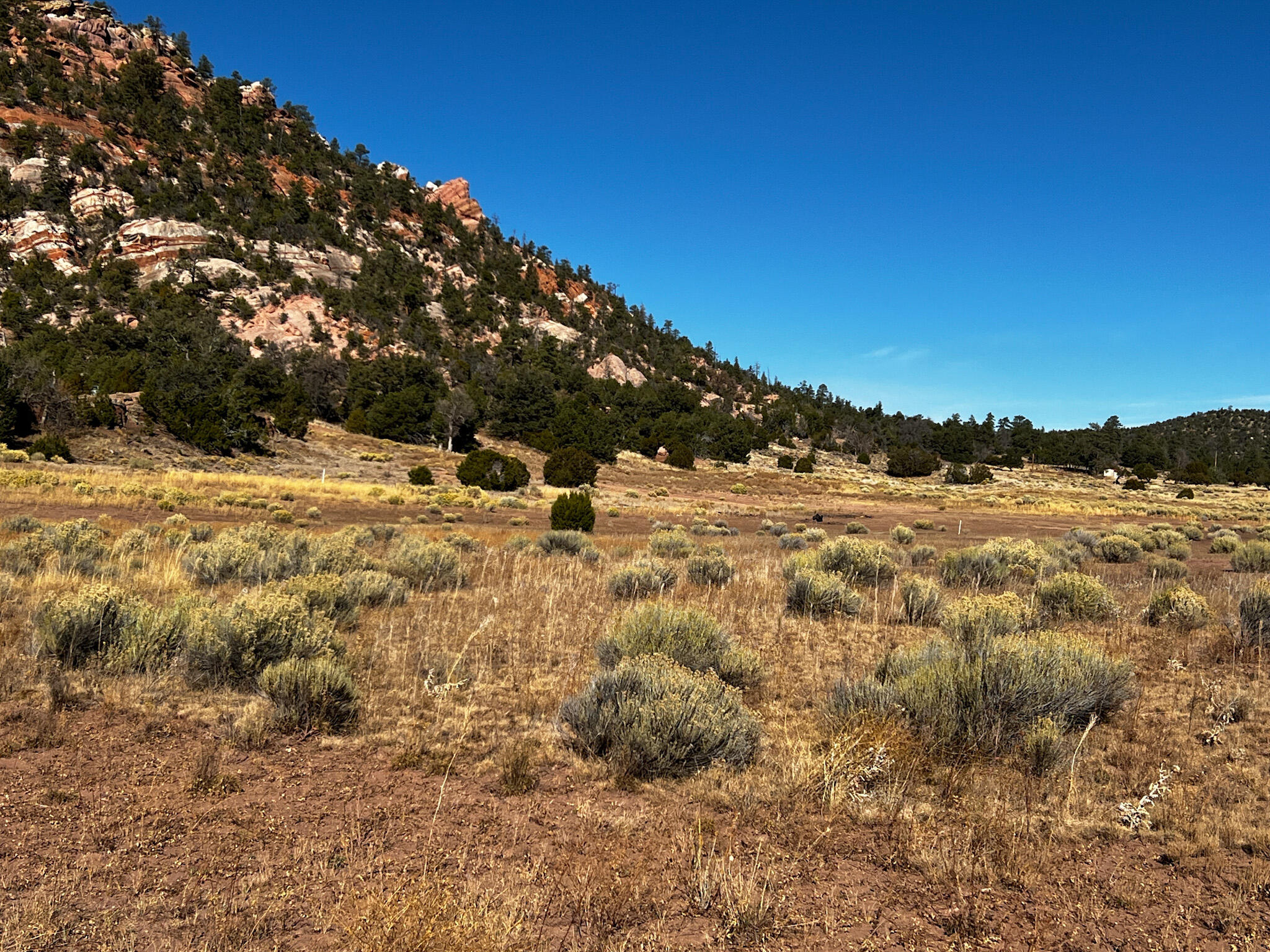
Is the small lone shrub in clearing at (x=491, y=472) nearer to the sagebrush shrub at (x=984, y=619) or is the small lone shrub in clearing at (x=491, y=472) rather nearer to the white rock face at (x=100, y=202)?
the sagebrush shrub at (x=984, y=619)

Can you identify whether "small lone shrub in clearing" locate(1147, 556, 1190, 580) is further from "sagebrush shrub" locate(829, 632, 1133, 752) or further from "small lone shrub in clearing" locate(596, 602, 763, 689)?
"small lone shrub in clearing" locate(596, 602, 763, 689)

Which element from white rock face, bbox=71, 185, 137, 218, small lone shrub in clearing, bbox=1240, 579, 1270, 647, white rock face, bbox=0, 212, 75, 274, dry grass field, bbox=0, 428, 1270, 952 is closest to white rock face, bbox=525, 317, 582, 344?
white rock face, bbox=71, 185, 137, 218

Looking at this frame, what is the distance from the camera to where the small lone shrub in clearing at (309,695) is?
5.05 metres

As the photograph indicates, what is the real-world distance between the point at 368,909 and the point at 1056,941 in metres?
3.18

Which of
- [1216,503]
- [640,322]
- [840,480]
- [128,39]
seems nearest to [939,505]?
[840,480]

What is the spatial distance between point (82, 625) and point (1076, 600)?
12435 mm

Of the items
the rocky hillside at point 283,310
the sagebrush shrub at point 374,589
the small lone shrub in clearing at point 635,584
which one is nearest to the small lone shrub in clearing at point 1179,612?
the small lone shrub in clearing at point 635,584

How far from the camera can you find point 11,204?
74500mm

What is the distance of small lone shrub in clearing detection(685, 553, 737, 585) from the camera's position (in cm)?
1202

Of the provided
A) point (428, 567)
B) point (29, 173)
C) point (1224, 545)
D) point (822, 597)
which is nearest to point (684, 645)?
point (822, 597)

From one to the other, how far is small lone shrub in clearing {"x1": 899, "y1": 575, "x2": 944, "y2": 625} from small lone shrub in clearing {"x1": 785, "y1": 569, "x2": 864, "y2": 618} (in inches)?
28.3

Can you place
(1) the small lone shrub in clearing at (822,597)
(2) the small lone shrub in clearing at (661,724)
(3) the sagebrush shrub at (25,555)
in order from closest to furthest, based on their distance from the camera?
(2) the small lone shrub in clearing at (661,724) < (3) the sagebrush shrub at (25,555) < (1) the small lone shrub in clearing at (822,597)

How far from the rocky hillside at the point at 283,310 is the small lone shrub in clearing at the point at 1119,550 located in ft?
150

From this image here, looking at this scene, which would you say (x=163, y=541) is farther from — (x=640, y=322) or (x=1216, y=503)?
(x=640, y=322)
